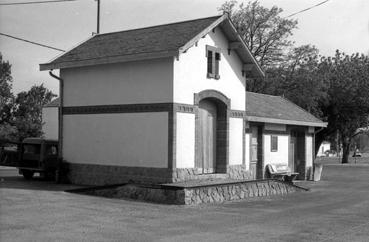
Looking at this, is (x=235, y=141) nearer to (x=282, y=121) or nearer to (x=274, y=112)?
(x=282, y=121)

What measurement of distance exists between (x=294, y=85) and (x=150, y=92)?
1061 inches

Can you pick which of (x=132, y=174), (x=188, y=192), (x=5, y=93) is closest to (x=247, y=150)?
(x=132, y=174)

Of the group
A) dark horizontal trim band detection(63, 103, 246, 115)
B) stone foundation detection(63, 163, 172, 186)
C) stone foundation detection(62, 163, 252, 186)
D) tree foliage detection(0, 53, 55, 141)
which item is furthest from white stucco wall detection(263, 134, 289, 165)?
tree foliage detection(0, 53, 55, 141)

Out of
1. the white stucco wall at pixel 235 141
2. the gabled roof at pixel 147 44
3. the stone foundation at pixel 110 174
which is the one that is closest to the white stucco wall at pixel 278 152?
the white stucco wall at pixel 235 141

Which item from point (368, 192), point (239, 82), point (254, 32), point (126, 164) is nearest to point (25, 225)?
point (126, 164)

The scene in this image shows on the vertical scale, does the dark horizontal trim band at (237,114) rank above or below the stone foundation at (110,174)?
above

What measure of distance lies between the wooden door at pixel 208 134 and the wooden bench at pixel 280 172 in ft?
17.7

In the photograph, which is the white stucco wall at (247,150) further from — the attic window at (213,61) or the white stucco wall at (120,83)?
the white stucco wall at (120,83)

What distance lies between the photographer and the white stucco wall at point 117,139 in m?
18.0

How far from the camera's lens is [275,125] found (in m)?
25.9

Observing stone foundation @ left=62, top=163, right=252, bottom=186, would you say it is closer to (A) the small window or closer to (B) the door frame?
(B) the door frame

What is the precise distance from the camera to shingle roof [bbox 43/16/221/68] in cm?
1841

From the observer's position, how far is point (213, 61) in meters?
20.0

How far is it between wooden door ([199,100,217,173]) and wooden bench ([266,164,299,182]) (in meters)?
5.38
